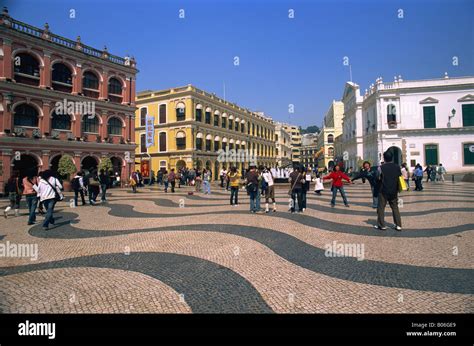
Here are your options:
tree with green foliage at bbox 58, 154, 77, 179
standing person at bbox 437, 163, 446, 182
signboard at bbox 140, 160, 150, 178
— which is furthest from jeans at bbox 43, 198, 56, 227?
signboard at bbox 140, 160, 150, 178

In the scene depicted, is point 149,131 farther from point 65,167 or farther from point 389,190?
point 389,190

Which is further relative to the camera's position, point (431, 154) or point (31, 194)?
point (431, 154)

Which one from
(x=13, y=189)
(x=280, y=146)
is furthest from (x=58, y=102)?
(x=280, y=146)

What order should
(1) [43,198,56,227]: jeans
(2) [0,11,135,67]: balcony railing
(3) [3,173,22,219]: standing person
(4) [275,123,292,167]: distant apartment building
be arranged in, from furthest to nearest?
(4) [275,123,292,167]: distant apartment building → (2) [0,11,135,67]: balcony railing → (3) [3,173,22,219]: standing person → (1) [43,198,56,227]: jeans

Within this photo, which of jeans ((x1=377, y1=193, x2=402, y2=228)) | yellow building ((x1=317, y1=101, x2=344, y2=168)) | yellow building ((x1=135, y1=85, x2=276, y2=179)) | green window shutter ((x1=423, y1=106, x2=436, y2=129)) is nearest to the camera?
jeans ((x1=377, y1=193, x2=402, y2=228))

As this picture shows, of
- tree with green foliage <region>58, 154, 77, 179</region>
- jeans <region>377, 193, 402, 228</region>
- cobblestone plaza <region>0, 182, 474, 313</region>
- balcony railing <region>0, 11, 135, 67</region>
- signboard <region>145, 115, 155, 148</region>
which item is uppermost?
balcony railing <region>0, 11, 135, 67</region>

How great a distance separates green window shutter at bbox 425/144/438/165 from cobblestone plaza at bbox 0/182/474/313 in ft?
115

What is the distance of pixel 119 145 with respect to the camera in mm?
Answer: 29656

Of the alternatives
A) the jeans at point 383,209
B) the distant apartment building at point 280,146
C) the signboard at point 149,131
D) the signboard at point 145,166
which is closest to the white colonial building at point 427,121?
the signboard at point 149,131

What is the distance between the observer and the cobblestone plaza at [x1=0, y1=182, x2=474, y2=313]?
131 inches

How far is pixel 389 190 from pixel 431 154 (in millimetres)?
37888

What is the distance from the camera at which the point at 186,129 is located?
129 ft

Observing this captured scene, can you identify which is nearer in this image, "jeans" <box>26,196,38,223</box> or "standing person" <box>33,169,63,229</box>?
"standing person" <box>33,169,63,229</box>

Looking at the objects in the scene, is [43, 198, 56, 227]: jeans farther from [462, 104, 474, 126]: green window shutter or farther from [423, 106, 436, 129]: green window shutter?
[462, 104, 474, 126]: green window shutter
